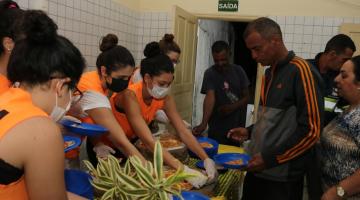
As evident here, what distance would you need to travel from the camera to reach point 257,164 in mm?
1630

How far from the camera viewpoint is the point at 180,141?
215 centimetres

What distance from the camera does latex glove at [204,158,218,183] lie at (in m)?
1.63

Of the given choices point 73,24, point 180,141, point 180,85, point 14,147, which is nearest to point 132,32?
point 180,85

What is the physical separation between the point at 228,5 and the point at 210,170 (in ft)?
9.37

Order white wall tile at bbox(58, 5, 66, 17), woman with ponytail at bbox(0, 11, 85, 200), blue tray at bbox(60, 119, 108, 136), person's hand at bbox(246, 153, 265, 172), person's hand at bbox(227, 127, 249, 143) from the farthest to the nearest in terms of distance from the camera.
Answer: white wall tile at bbox(58, 5, 66, 17) → person's hand at bbox(227, 127, 249, 143) → person's hand at bbox(246, 153, 265, 172) → blue tray at bbox(60, 119, 108, 136) → woman with ponytail at bbox(0, 11, 85, 200)

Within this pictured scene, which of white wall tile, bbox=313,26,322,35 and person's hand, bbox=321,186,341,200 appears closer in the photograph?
person's hand, bbox=321,186,341,200

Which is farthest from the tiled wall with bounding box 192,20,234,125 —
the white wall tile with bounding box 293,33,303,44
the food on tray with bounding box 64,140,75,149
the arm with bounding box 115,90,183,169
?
the food on tray with bounding box 64,140,75,149

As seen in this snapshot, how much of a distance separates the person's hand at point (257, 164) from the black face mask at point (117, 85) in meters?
0.80

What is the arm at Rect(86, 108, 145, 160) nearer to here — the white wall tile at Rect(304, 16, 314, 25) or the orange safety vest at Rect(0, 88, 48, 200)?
the orange safety vest at Rect(0, 88, 48, 200)

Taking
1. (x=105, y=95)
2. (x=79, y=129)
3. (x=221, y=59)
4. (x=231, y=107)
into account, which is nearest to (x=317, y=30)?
(x=221, y=59)

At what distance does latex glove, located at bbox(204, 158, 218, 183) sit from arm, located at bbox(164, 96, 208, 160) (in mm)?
148

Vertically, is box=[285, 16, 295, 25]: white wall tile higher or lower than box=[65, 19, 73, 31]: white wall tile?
higher

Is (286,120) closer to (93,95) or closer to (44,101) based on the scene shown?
(93,95)

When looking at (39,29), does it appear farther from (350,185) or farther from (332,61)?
(332,61)
